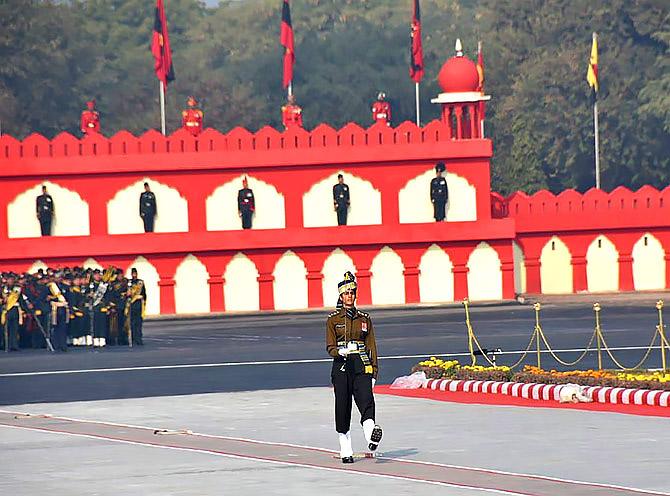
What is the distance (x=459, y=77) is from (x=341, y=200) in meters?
5.89

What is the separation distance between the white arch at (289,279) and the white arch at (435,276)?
3.71m

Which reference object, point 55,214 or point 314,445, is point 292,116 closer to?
point 55,214

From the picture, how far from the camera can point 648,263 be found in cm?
6419

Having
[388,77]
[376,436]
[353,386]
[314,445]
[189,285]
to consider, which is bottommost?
[314,445]

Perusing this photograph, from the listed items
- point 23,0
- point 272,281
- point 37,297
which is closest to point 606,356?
point 37,297

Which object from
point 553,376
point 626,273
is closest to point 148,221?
point 626,273

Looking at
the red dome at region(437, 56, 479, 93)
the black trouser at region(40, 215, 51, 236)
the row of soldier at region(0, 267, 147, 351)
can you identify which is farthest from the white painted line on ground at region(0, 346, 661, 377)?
the red dome at region(437, 56, 479, 93)

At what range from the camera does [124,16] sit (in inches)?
5768

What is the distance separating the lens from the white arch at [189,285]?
60625mm

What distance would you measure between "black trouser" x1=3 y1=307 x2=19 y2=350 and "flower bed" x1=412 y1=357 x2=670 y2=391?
49.9ft

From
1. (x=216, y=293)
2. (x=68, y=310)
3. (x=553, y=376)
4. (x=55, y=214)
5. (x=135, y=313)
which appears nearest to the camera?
(x=553, y=376)

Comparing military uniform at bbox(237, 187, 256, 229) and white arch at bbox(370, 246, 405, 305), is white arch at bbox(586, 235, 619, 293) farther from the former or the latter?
military uniform at bbox(237, 187, 256, 229)

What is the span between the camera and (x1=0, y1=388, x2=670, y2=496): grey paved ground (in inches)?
737

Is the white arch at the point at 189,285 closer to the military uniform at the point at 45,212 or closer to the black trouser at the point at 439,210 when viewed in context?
the military uniform at the point at 45,212
